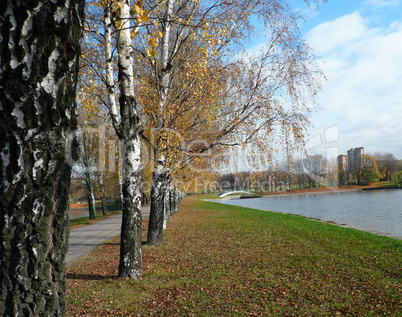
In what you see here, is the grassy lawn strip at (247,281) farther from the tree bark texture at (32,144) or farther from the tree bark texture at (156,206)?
the tree bark texture at (32,144)

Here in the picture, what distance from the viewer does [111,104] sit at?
611 cm

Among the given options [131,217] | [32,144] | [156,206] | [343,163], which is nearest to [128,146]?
[131,217]

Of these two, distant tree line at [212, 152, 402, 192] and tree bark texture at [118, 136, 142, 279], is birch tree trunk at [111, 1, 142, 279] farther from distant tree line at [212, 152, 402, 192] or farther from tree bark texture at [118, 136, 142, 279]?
distant tree line at [212, 152, 402, 192]

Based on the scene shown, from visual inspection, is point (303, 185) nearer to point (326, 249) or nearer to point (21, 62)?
point (326, 249)

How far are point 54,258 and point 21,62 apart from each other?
1.46 m

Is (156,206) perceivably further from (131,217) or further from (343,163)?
(343,163)

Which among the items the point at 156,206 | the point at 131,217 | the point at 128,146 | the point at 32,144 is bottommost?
the point at 156,206

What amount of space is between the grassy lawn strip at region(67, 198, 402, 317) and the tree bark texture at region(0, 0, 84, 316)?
3189mm

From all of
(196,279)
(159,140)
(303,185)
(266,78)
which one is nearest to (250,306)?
(196,279)

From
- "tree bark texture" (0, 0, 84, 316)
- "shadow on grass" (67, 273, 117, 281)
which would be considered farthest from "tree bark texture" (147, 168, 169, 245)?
"tree bark texture" (0, 0, 84, 316)

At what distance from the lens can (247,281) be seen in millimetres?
6062

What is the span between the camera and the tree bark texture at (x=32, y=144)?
1.95 m

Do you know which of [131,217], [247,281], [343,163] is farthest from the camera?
[343,163]

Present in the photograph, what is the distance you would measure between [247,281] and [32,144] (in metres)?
5.38
